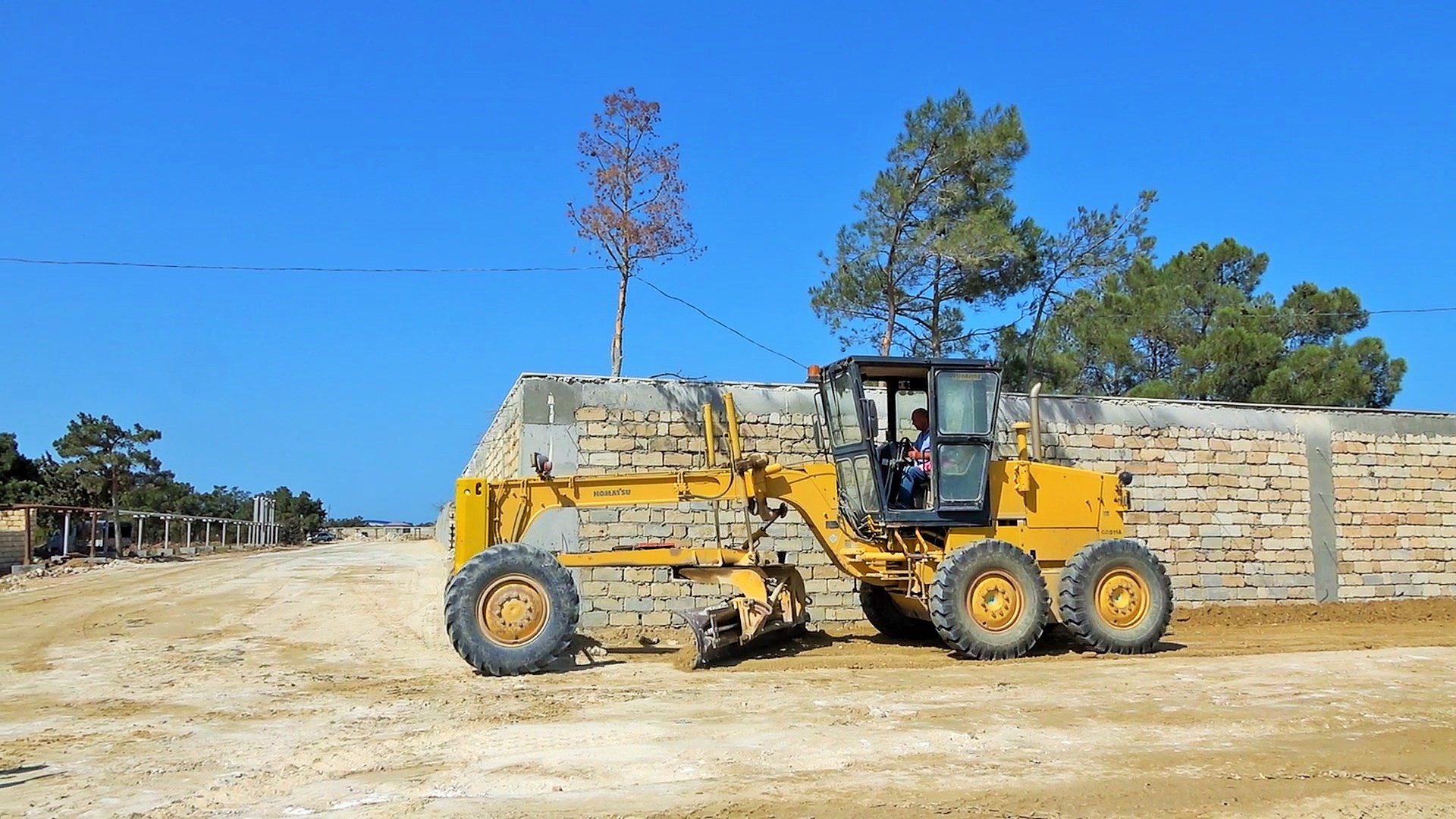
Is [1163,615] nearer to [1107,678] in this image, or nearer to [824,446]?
[1107,678]

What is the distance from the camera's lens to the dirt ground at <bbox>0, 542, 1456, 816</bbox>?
16.8 feet

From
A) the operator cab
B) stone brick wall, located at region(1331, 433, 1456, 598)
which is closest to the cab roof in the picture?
the operator cab

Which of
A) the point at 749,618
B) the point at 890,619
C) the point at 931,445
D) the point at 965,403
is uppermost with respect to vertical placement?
the point at 965,403

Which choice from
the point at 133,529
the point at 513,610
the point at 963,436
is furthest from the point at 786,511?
the point at 133,529

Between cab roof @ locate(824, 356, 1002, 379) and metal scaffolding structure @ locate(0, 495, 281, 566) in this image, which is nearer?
cab roof @ locate(824, 356, 1002, 379)

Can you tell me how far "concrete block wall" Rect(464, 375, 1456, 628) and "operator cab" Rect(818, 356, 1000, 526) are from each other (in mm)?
2435

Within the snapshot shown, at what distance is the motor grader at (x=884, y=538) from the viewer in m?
8.95

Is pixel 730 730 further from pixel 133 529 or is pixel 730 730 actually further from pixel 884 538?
pixel 133 529

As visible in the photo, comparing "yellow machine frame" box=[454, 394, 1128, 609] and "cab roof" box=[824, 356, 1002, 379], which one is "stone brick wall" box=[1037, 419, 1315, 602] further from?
"cab roof" box=[824, 356, 1002, 379]

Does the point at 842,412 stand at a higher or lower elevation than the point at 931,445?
higher

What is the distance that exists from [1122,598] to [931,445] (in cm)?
216

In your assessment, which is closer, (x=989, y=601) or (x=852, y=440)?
(x=989, y=601)

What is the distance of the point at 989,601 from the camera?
9531 mm

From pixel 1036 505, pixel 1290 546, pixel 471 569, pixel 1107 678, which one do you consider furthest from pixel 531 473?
pixel 1290 546
